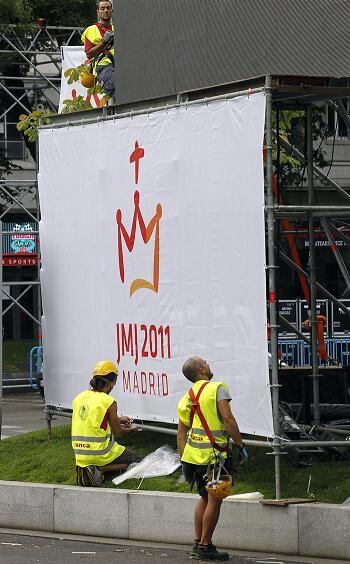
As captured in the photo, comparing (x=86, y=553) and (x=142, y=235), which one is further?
(x=142, y=235)

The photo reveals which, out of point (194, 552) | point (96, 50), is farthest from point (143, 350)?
point (96, 50)

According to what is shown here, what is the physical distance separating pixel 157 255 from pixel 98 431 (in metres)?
1.79

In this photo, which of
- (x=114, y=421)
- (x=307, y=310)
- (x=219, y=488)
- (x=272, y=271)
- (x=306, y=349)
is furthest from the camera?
(x=307, y=310)

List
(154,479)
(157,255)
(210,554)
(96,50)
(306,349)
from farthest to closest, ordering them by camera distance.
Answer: (306,349)
(96,50)
(157,255)
(154,479)
(210,554)

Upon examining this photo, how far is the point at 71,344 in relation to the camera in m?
15.7

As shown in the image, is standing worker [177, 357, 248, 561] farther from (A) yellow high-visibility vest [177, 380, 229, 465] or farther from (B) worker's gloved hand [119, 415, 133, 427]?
(B) worker's gloved hand [119, 415, 133, 427]

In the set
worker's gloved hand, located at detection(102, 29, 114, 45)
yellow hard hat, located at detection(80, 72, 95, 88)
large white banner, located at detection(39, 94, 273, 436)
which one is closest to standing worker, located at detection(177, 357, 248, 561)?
large white banner, located at detection(39, 94, 273, 436)

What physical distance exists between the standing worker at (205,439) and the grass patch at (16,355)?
77.2ft

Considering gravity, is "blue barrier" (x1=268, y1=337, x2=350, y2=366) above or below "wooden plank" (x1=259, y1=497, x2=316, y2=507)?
above

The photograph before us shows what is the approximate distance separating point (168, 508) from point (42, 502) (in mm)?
1676

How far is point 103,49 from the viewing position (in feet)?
53.9

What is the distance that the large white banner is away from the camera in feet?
40.0

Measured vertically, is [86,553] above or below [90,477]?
below

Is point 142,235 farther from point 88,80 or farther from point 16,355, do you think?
point 16,355
